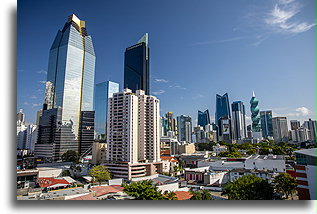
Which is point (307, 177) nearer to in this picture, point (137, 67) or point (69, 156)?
point (69, 156)

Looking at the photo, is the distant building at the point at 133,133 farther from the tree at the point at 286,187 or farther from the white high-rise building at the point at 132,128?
the tree at the point at 286,187

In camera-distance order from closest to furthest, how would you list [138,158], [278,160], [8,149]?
[8,149]
[278,160]
[138,158]

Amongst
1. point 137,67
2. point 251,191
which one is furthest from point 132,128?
point 137,67

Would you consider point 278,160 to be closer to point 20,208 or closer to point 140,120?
point 140,120

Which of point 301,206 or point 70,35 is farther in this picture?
point 70,35

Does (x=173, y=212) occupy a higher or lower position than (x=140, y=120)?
lower

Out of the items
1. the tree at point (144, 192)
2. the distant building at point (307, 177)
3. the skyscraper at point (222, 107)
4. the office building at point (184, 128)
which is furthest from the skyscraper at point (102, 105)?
the distant building at point (307, 177)

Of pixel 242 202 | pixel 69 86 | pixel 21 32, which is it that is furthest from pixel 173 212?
pixel 69 86
